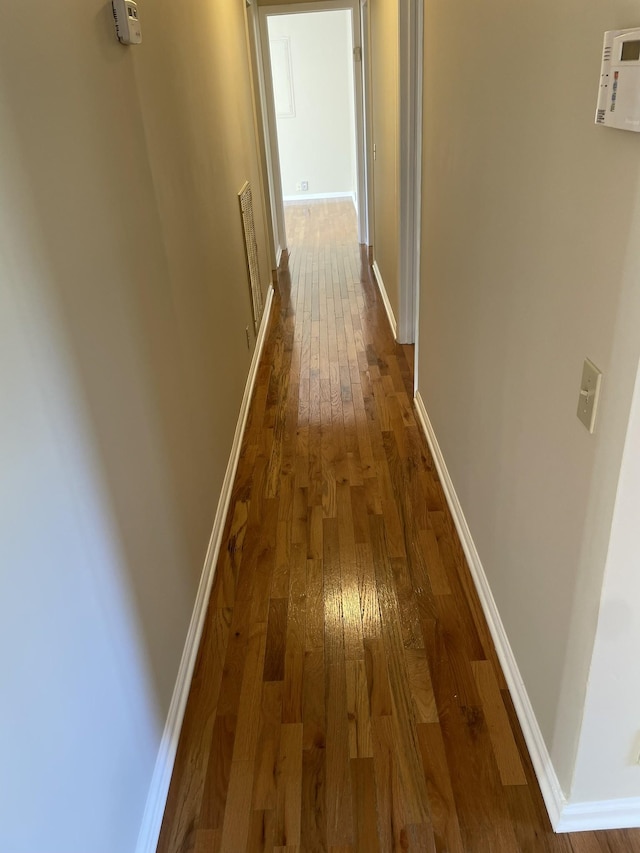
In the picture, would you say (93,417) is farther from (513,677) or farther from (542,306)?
(513,677)

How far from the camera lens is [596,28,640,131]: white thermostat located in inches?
32.3

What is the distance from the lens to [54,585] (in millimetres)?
972

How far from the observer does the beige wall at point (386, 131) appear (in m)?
3.41

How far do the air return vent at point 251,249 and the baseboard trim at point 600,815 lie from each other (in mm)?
2992

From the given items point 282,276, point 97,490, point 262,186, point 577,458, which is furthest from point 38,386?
point 282,276

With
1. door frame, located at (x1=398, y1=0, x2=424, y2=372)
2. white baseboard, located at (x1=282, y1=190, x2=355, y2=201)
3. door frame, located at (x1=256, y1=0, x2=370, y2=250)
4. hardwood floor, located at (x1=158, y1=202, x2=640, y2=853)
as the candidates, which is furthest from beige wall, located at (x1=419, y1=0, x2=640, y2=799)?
white baseboard, located at (x1=282, y1=190, x2=355, y2=201)

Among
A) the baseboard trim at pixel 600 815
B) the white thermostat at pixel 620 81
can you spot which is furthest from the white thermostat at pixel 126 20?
the baseboard trim at pixel 600 815

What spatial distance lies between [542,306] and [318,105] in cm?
825

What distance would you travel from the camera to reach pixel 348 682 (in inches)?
68.4

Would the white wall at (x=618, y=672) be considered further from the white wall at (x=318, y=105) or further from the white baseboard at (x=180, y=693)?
the white wall at (x=318, y=105)

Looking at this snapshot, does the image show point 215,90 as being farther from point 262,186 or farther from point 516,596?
point 516,596

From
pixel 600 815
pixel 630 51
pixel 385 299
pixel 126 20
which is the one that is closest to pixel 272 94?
pixel 385 299

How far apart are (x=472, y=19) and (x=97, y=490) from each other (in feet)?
5.23

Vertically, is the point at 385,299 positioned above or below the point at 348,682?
above
